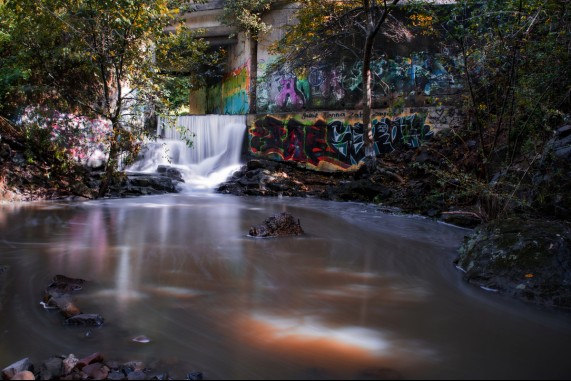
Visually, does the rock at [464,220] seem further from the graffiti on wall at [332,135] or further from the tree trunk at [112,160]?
the tree trunk at [112,160]

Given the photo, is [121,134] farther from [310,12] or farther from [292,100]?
Result: [292,100]

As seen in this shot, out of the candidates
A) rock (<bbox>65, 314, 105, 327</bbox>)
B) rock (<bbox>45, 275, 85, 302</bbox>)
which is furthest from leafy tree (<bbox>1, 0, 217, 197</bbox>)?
rock (<bbox>65, 314, 105, 327</bbox>)

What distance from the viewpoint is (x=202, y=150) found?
20.2 metres

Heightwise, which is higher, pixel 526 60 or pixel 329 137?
pixel 526 60

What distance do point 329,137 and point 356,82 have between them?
253 centimetres

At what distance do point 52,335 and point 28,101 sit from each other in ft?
38.8

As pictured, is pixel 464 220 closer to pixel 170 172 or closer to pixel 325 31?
pixel 325 31

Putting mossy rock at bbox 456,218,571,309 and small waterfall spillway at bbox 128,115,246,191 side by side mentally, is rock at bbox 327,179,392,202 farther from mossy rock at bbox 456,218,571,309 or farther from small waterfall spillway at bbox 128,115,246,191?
mossy rock at bbox 456,218,571,309

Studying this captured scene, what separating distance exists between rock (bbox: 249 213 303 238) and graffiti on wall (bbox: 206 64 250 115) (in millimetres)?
16771

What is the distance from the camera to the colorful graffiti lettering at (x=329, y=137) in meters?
16.5

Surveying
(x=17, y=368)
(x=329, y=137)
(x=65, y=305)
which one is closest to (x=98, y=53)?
(x=65, y=305)

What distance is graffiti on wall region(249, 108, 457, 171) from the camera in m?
16.4


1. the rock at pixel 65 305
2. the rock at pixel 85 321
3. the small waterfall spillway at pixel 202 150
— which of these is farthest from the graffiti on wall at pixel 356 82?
the rock at pixel 85 321

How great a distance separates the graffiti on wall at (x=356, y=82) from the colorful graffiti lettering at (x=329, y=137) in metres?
0.92
